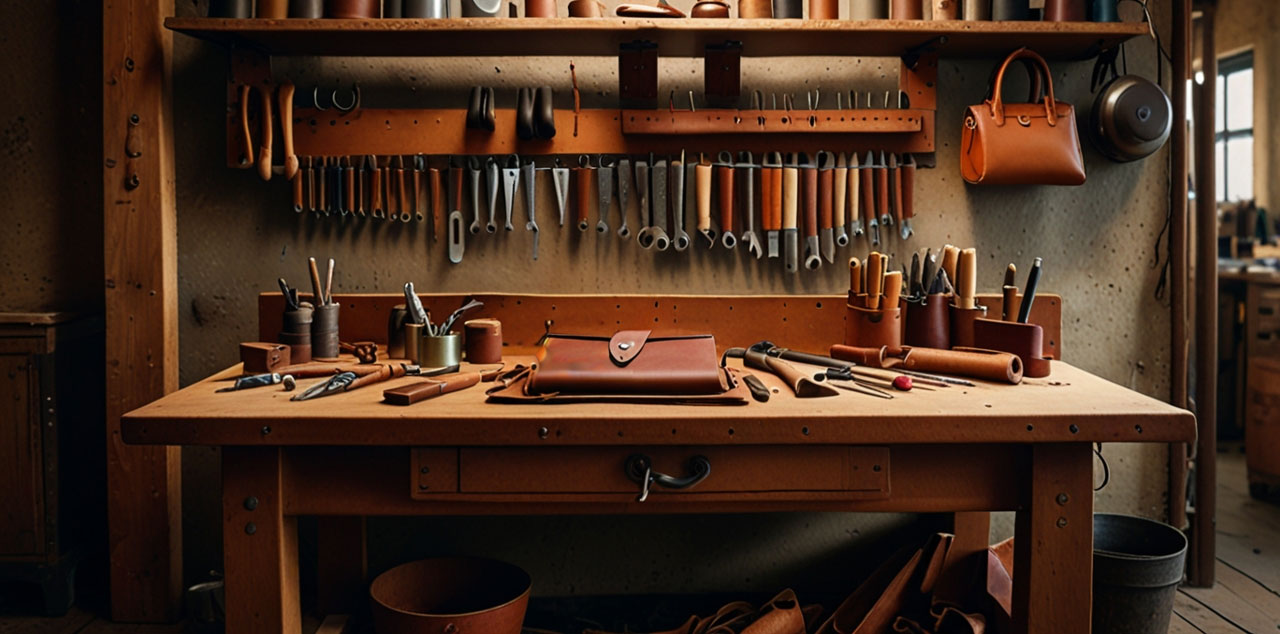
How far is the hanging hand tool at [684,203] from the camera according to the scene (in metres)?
2.70

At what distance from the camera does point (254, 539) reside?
5.83ft

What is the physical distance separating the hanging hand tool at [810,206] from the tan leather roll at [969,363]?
1.88 ft

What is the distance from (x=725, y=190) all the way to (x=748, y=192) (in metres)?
0.07

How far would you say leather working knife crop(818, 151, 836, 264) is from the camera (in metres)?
2.70

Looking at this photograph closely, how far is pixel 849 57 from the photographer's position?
2.79 meters

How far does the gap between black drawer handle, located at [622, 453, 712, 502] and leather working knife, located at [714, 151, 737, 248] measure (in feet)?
3.60

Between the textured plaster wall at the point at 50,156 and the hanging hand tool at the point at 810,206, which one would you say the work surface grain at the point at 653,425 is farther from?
the textured plaster wall at the point at 50,156

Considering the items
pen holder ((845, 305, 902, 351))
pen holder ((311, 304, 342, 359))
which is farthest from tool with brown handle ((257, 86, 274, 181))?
pen holder ((845, 305, 902, 351))

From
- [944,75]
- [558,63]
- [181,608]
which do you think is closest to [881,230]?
[944,75]

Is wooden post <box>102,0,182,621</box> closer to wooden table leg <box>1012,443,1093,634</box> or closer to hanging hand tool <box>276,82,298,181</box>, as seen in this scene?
hanging hand tool <box>276,82,298,181</box>

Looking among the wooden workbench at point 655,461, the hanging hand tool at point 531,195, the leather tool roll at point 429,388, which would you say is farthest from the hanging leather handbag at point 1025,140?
the leather tool roll at point 429,388

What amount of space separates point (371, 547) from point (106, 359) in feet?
3.26

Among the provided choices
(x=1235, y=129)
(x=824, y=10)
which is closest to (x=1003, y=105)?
(x=824, y=10)

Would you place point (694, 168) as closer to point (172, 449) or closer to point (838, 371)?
point (838, 371)
